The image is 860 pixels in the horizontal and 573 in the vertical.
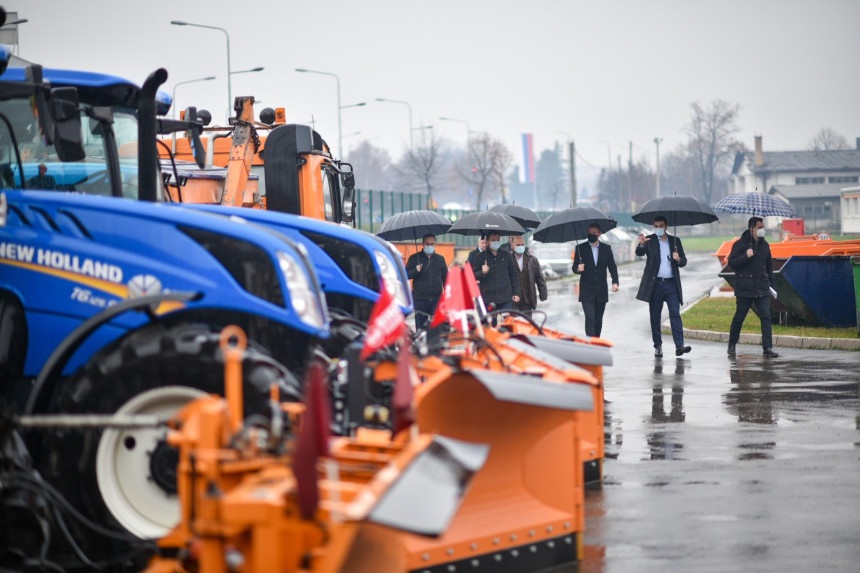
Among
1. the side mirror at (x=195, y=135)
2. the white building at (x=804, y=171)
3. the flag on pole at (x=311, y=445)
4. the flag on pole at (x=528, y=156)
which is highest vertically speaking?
the flag on pole at (x=528, y=156)

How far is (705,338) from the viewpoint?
1931 cm

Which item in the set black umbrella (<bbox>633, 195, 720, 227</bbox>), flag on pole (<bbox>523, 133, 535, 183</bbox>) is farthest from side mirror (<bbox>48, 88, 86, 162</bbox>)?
flag on pole (<bbox>523, 133, 535, 183</bbox>)

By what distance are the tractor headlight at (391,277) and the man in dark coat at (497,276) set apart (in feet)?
22.1

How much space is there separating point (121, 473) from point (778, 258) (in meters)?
17.4

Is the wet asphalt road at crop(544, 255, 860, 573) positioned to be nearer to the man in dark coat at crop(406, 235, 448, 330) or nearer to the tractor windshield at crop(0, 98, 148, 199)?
the man in dark coat at crop(406, 235, 448, 330)

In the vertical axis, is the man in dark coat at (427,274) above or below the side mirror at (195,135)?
below

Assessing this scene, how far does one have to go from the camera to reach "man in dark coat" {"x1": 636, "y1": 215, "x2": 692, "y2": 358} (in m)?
15.9

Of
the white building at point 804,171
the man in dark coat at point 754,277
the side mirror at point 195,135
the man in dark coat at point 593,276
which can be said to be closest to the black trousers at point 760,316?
the man in dark coat at point 754,277

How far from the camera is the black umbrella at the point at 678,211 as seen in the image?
1636 centimetres

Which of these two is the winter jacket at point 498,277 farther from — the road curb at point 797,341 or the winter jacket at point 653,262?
the road curb at point 797,341

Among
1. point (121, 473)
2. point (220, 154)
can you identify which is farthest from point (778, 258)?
point (121, 473)

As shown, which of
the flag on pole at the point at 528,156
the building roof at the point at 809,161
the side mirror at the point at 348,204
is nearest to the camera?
the side mirror at the point at 348,204

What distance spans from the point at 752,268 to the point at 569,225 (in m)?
2.83

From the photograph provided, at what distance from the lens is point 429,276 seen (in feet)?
52.3
